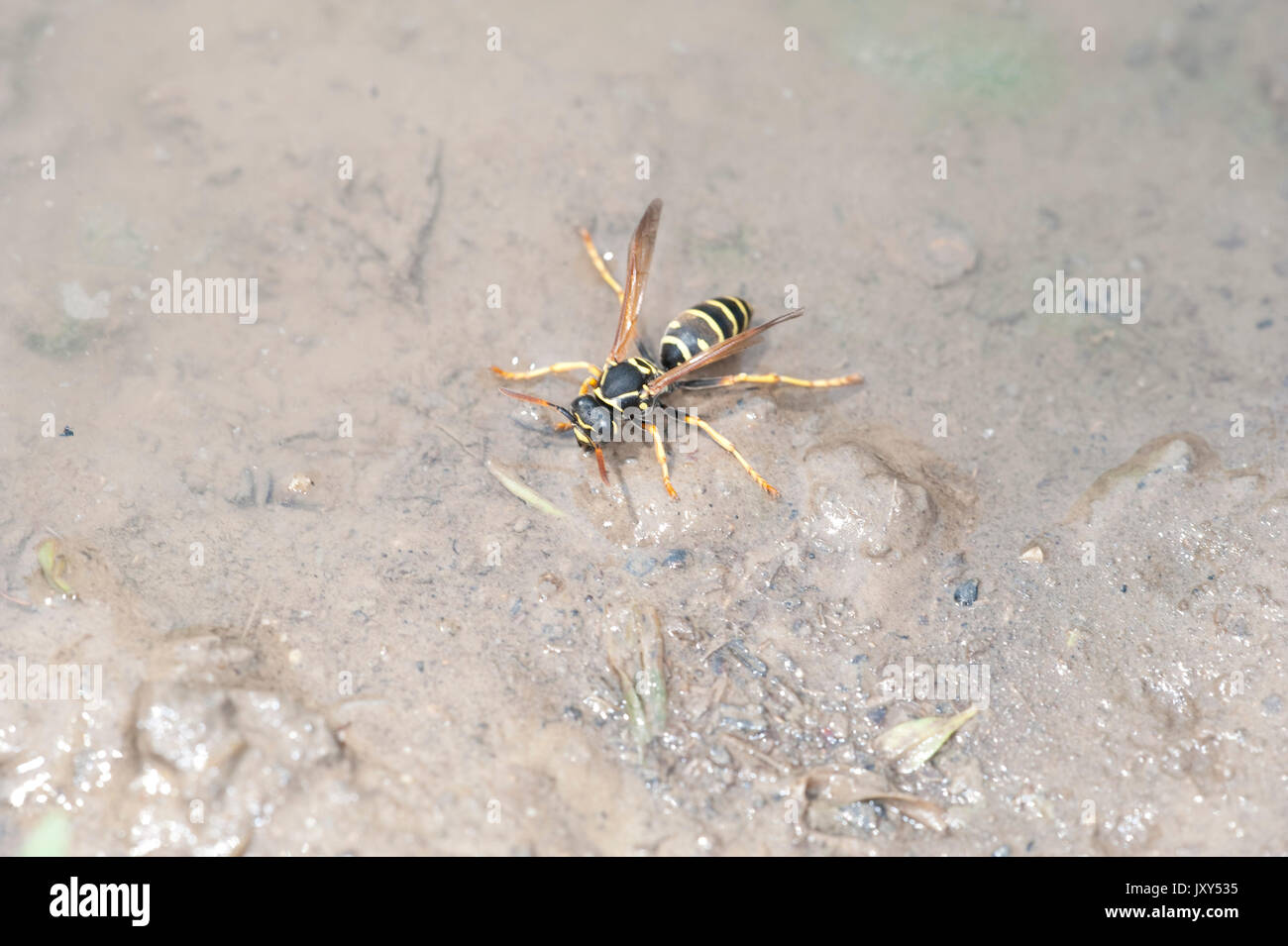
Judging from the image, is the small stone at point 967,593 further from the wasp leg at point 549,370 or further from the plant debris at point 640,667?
the wasp leg at point 549,370

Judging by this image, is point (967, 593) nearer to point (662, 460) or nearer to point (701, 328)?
point (662, 460)

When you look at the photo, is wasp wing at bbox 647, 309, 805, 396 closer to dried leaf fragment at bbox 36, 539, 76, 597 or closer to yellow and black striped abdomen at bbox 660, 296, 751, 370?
yellow and black striped abdomen at bbox 660, 296, 751, 370

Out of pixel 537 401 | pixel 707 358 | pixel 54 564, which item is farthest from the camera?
pixel 707 358

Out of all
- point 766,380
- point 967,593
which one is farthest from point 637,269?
point 967,593

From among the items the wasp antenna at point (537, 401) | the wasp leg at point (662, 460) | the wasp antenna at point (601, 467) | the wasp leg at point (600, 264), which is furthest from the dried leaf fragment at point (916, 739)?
the wasp leg at point (600, 264)

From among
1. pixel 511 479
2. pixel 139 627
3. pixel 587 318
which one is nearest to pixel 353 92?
pixel 587 318

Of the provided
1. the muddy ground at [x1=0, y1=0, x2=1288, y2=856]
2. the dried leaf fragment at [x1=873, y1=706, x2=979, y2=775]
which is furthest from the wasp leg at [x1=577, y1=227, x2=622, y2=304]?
the dried leaf fragment at [x1=873, y1=706, x2=979, y2=775]

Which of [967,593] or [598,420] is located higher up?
[598,420]
